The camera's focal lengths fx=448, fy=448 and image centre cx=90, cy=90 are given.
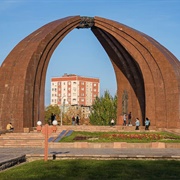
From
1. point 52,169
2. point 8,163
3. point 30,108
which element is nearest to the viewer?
point 52,169

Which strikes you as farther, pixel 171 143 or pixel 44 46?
pixel 44 46

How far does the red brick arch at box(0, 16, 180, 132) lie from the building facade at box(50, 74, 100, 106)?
235 feet

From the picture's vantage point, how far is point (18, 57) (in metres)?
26.6

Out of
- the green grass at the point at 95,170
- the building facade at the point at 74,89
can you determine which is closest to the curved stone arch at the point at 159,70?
the green grass at the point at 95,170

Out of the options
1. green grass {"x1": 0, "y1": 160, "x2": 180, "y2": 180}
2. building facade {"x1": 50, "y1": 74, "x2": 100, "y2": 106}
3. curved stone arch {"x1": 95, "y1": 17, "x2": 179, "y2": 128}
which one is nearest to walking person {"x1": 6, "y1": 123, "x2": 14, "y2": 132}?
curved stone arch {"x1": 95, "y1": 17, "x2": 179, "y2": 128}

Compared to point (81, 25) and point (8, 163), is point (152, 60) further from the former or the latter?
point (8, 163)

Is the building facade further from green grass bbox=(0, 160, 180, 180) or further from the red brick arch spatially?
green grass bbox=(0, 160, 180, 180)

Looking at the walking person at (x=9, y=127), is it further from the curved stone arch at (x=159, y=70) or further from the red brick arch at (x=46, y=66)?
the curved stone arch at (x=159, y=70)

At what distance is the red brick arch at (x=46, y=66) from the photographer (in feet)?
84.7

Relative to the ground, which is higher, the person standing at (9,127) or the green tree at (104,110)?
the green tree at (104,110)

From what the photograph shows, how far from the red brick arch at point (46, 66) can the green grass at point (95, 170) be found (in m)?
14.3

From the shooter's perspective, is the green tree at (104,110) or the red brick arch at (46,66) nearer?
the red brick arch at (46,66)

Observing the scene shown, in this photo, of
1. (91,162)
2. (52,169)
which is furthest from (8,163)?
(91,162)

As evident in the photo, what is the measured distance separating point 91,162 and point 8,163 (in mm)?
2179
